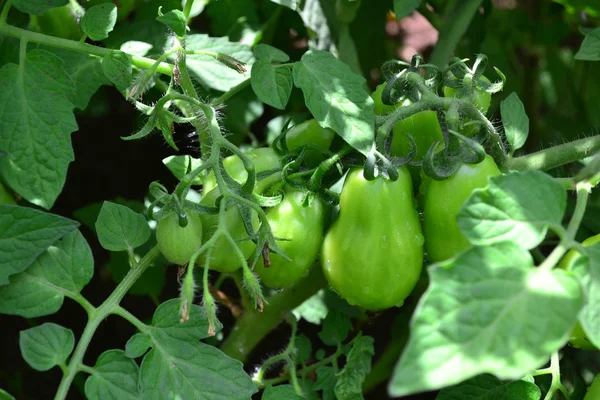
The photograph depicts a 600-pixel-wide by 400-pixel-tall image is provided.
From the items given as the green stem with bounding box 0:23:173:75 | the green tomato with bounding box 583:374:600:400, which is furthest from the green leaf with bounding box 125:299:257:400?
the green tomato with bounding box 583:374:600:400

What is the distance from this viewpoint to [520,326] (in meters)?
0.60

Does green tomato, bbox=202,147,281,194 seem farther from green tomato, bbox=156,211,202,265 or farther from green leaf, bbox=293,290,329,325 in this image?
green leaf, bbox=293,290,329,325

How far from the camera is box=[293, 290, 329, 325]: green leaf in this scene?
1271 mm

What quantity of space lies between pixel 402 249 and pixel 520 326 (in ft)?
0.96

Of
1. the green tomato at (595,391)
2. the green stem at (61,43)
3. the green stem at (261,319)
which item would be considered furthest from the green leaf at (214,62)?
the green tomato at (595,391)

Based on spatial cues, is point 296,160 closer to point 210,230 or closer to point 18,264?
point 210,230

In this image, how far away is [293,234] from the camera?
0.93 meters

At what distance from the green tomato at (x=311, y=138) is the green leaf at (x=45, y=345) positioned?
40 cm

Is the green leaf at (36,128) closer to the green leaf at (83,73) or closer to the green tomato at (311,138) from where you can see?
the green leaf at (83,73)

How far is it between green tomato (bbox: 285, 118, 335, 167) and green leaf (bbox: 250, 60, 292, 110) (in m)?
0.08

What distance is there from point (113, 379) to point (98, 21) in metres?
0.49

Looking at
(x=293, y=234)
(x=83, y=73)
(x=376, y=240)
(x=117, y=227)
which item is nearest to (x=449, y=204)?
(x=376, y=240)

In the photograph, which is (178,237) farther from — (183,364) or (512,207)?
(512,207)

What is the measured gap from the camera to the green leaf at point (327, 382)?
1085 millimetres
